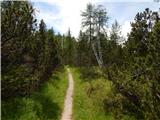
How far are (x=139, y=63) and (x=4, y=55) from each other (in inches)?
313

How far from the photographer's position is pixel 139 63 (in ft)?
72.8

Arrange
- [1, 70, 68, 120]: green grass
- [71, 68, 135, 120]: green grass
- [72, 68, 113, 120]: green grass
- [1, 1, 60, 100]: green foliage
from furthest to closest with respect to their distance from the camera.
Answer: [72, 68, 113, 120]: green grass < [71, 68, 135, 120]: green grass < [1, 70, 68, 120]: green grass < [1, 1, 60, 100]: green foliage

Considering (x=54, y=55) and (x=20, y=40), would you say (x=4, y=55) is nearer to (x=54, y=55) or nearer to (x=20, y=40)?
(x=20, y=40)

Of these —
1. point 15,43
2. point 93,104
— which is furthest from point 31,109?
point 93,104

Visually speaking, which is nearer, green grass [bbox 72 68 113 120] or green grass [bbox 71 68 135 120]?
green grass [bbox 71 68 135 120]

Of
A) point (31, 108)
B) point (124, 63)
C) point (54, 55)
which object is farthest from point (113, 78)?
point (54, 55)

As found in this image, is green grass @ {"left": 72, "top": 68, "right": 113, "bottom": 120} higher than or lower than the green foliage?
lower

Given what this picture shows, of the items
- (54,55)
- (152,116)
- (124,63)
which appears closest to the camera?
(152,116)

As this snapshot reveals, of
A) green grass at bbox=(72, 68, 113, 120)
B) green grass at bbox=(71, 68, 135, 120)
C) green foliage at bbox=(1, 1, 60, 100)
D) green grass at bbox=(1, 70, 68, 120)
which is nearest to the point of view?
green foliage at bbox=(1, 1, 60, 100)

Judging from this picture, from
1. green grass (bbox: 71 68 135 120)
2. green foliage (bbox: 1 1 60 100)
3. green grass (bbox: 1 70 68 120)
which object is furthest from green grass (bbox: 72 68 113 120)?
green foliage (bbox: 1 1 60 100)

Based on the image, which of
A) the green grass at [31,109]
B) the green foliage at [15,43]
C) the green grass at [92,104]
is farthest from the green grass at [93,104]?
the green foliage at [15,43]

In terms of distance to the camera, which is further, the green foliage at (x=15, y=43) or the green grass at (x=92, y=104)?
the green grass at (x=92, y=104)

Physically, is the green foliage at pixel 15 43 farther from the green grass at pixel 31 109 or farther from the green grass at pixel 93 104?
the green grass at pixel 93 104

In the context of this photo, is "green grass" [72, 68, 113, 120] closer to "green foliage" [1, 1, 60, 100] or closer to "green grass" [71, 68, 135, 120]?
"green grass" [71, 68, 135, 120]
